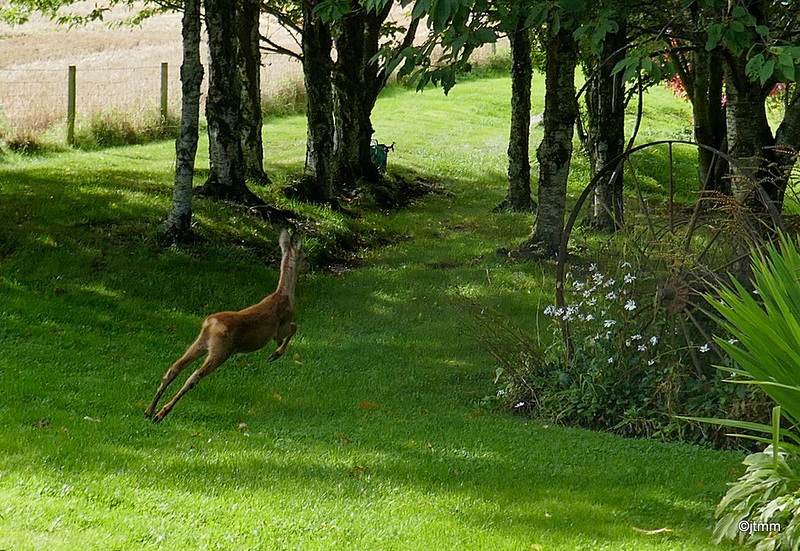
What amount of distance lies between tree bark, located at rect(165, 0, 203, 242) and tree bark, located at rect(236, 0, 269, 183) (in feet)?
17.7

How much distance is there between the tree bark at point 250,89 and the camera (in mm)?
19484

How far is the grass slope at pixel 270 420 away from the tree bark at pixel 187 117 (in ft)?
1.73

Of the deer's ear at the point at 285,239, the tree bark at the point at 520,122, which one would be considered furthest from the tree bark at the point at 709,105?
the deer's ear at the point at 285,239

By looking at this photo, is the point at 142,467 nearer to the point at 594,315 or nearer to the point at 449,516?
the point at 449,516

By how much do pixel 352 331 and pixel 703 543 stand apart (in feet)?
22.9

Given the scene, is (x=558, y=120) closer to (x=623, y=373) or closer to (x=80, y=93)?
(x=623, y=373)

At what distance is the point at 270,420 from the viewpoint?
27.1 ft

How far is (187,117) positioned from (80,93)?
1806 cm

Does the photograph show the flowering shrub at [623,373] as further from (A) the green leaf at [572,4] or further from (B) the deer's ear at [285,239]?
(B) the deer's ear at [285,239]

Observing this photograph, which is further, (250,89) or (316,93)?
(250,89)

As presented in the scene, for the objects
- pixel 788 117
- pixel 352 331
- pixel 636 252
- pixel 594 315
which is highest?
pixel 788 117

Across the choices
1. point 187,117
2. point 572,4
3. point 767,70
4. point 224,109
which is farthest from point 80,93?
point 767,70

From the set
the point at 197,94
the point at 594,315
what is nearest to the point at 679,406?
the point at 594,315

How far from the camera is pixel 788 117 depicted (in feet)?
37.1
